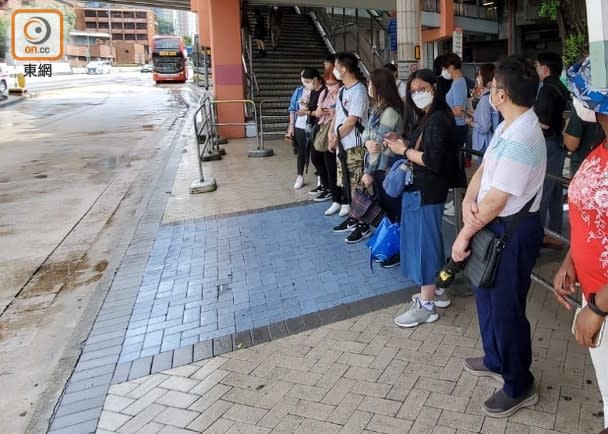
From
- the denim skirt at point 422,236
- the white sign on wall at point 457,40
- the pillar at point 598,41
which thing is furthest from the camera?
the white sign on wall at point 457,40

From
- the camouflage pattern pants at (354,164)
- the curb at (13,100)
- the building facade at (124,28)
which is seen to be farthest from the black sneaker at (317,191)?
the building facade at (124,28)

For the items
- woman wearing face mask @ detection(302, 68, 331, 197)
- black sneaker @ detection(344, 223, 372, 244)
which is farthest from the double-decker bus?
black sneaker @ detection(344, 223, 372, 244)

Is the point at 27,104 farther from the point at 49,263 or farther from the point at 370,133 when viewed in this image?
the point at 370,133

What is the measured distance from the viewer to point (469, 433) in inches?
95.3

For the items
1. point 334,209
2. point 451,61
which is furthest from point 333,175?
point 451,61

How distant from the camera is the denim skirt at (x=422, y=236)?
11.0 ft

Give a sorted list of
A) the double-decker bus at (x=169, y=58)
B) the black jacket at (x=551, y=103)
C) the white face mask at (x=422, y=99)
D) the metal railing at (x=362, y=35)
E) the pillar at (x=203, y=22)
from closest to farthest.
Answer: the white face mask at (x=422, y=99) → the black jacket at (x=551, y=103) → the metal railing at (x=362, y=35) → the pillar at (x=203, y=22) → the double-decker bus at (x=169, y=58)

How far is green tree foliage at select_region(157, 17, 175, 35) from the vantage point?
122344mm

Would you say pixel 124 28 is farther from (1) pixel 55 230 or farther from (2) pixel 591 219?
(2) pixel 591 219

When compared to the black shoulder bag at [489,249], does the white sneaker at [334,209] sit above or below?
below

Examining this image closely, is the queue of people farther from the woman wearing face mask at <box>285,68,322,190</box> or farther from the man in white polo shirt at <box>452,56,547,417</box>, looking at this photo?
the woman wearing face mask at <box>285,68,322,190</box>

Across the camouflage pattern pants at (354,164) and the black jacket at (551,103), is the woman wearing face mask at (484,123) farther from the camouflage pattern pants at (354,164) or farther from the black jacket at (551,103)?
the camouflage pattern pants at (354,164)

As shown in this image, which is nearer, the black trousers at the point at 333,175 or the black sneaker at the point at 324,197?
the black trousers at the point at 333,175

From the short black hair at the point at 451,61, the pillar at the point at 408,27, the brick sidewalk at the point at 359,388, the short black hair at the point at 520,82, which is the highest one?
the pillar at the point at 408,27
